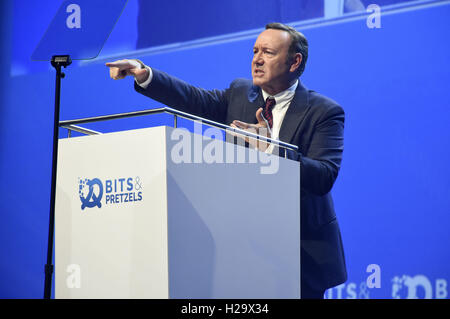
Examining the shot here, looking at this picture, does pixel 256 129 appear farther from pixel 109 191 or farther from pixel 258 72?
pixel 109 191

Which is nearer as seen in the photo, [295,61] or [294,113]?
[294,113]

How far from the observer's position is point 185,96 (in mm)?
3537

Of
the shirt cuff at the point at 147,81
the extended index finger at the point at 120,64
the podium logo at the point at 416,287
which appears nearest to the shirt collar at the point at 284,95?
the shirt cuff at the point at 147,81

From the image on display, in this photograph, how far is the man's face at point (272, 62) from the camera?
371 cm

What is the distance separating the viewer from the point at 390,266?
361 cm

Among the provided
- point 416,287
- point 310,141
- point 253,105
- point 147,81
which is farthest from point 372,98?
point 147,81

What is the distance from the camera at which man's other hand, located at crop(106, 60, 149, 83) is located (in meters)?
2.84

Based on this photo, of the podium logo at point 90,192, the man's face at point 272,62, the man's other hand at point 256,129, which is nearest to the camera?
the podium logo at point 90,192

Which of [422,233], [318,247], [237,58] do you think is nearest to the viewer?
[318,247]

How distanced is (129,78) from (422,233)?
90.5 inches

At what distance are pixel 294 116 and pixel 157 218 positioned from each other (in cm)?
156

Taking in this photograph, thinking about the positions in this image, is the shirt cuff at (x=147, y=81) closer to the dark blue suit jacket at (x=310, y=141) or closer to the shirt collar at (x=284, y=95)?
the dark blue suit jacket at (x=310, y=141)

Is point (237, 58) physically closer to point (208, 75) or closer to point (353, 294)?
point (208, 75)

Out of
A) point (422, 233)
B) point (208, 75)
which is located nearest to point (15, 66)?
point (208, 75)
